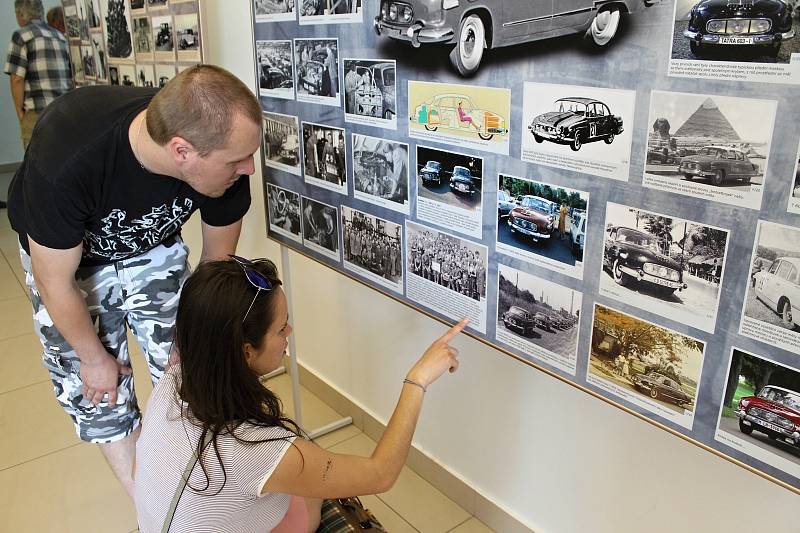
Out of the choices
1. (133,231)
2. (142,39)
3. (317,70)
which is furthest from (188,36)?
(133,231)

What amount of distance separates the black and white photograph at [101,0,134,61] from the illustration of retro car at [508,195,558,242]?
110 inches

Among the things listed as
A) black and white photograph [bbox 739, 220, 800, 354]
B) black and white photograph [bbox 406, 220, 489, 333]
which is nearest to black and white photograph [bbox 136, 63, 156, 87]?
black and white photograph [bbox 406, 220, 489, 333]

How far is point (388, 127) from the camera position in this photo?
1692 mm

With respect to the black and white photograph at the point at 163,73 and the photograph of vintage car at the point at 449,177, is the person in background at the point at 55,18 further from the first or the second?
the photograph of vintage car at the point at 449,177

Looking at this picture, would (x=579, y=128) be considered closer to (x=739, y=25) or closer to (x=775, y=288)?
(x=739, y=25)

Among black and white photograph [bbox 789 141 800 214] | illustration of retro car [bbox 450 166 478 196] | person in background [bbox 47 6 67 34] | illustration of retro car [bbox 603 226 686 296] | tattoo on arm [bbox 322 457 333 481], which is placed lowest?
tattoo on arm [bbox 322 457 333 481]

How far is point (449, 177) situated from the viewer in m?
1.56

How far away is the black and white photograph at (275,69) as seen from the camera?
2033mm

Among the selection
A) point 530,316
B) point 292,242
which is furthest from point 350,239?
point 530,316

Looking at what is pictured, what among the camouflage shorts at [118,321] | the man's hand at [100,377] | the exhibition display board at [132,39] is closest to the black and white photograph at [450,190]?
the camouflage shorts at [118,321]

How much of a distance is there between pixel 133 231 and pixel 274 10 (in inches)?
30.6

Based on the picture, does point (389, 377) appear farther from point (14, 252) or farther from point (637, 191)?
point (14, 252)

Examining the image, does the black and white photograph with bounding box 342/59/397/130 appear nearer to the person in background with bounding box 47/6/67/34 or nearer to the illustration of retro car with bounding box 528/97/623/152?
the illustration of retro car with bounding box 528/97/623/152

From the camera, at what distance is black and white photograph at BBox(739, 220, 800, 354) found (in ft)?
3.42
